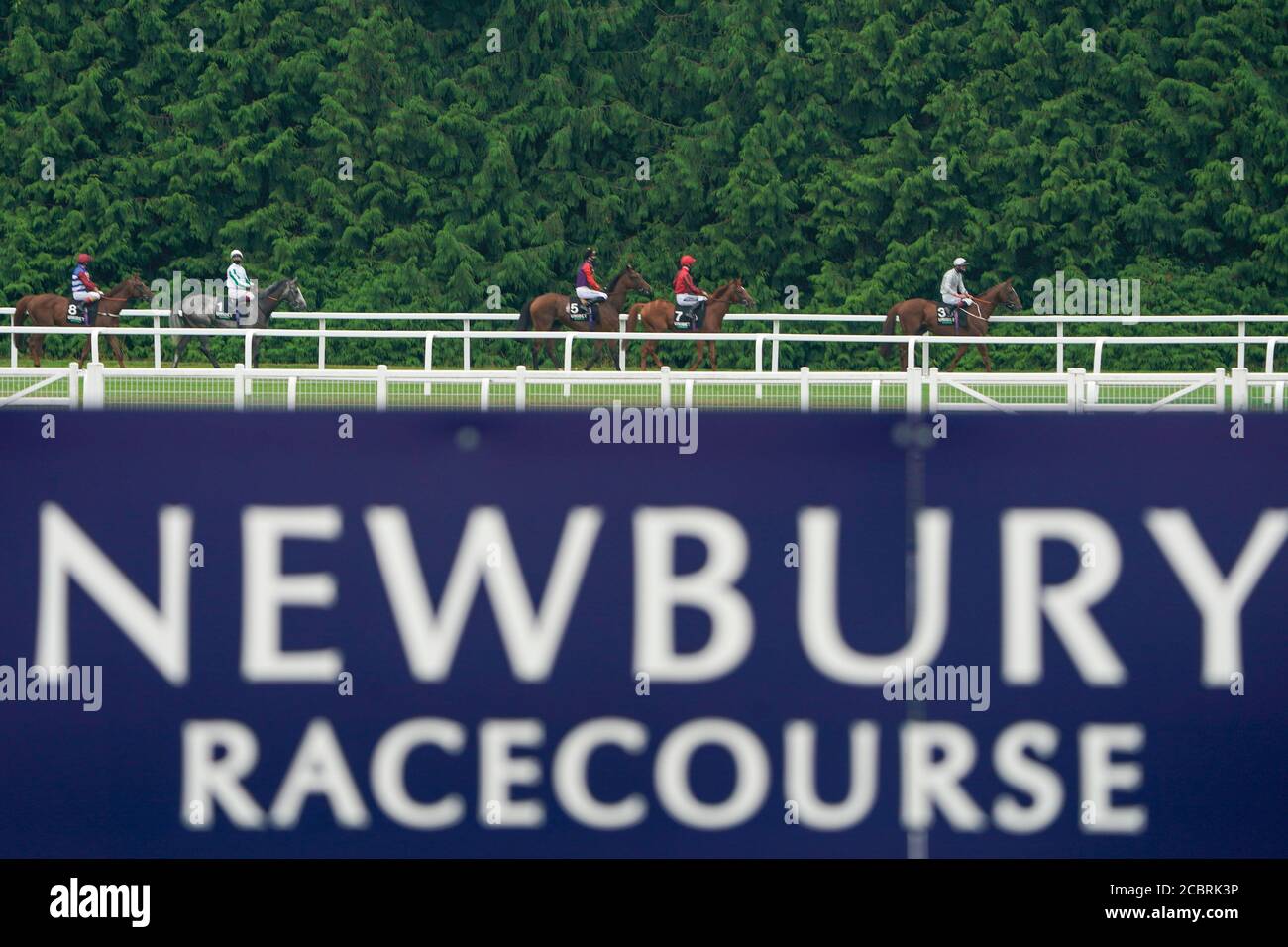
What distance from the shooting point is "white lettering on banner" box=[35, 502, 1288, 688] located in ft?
14.7

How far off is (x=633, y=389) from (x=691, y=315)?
692 cm

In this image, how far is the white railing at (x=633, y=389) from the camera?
18562 millimetres

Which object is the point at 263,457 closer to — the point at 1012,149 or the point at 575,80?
the point at 1012,149

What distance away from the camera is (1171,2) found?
128 feet

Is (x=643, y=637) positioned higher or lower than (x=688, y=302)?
lower

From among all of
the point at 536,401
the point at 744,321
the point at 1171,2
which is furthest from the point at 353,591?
the point at 1171,2

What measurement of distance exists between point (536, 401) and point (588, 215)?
20292 mm

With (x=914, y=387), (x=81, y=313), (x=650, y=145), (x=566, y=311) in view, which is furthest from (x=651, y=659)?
(x=650, y=145)

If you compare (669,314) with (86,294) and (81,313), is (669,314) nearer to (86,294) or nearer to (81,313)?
(86,294)

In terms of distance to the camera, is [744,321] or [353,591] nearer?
[353,591]

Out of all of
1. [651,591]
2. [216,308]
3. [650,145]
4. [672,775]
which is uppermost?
[650,145]

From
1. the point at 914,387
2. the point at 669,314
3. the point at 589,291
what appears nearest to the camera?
the point at 914,387

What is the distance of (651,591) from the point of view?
454cm

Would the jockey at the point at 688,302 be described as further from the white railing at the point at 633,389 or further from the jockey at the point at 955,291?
the white railing at the point at 633,389
